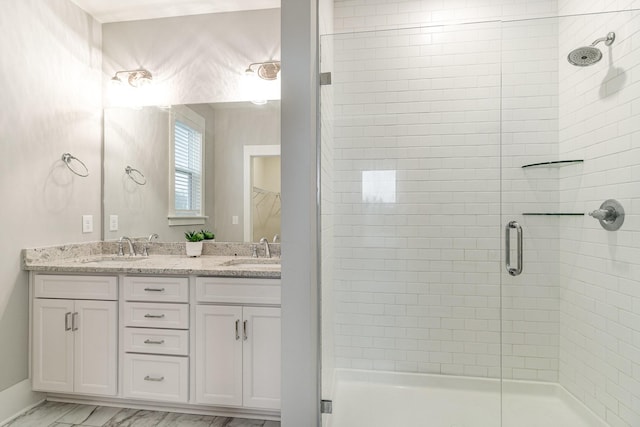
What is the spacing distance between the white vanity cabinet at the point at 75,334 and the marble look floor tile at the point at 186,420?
0.37m

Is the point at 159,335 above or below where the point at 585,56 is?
below

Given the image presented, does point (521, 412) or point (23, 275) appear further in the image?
point (23, 275)

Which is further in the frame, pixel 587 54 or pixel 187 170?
pixel 187 170

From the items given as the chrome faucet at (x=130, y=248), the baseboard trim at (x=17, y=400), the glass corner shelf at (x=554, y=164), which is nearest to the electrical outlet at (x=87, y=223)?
the chrome faucet at (x=130, y=248)

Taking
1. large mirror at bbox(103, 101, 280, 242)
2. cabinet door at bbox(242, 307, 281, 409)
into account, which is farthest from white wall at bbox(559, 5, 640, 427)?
large mirror at bbox(103, 101, 280, 242)

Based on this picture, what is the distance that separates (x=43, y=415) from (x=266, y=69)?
8.56 ft

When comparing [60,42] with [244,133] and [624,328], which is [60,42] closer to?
[244,133]

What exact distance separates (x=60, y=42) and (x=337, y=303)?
2570mm

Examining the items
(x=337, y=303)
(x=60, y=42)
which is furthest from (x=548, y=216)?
(x=60, y=42)

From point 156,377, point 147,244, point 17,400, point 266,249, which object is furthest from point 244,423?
point 147,244

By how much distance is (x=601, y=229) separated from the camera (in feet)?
5.83

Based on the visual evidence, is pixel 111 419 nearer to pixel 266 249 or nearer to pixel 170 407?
pixel 170 407

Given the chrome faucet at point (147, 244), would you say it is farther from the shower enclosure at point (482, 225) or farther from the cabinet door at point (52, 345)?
the shower enclosure at point (482, 225)

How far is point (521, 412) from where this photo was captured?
188 centimetres
